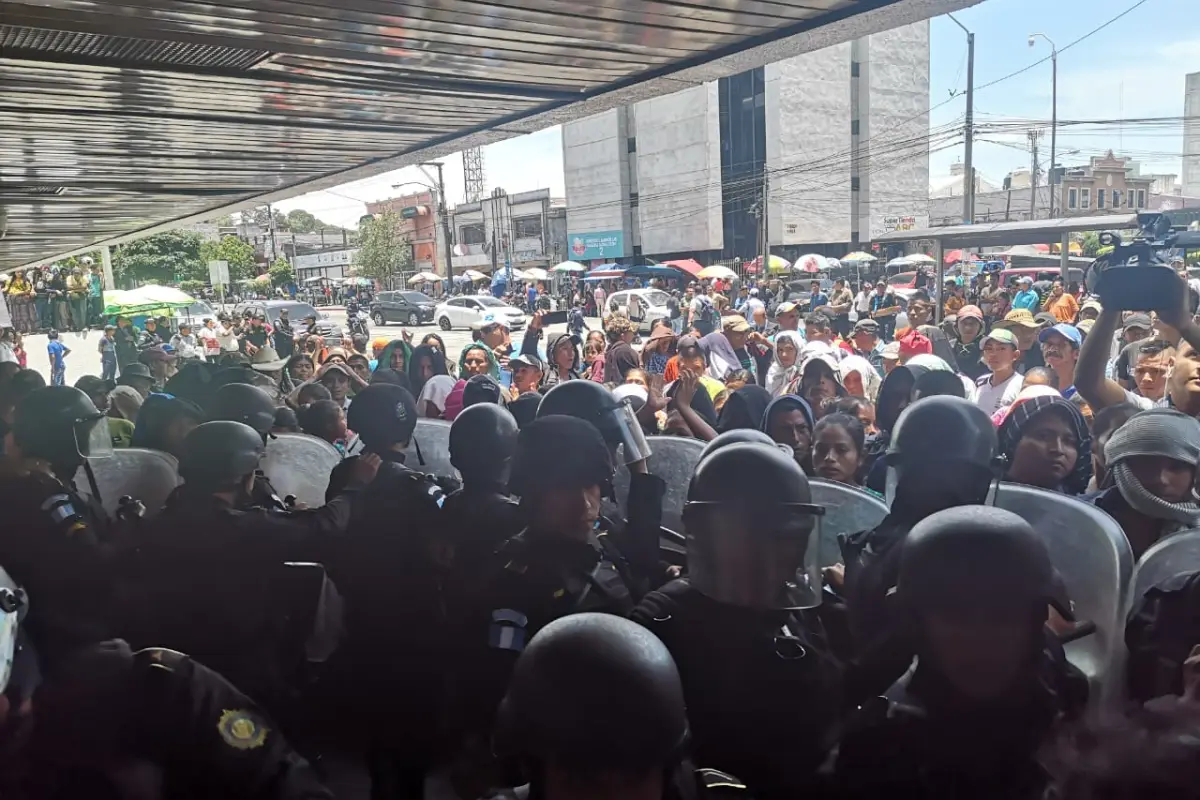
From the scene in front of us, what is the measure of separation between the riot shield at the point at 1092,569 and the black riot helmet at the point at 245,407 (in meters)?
3.28

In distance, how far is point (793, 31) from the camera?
3164 millimetres

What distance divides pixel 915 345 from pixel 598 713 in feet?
17.6

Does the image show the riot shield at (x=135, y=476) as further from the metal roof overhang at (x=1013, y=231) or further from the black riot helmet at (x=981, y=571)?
the metal roof overhang at (x=1013, y=231)

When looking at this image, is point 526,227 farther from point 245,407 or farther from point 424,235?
point 245,407

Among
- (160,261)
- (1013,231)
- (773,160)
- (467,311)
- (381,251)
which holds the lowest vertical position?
(467,311)

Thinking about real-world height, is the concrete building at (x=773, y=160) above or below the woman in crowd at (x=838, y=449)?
above

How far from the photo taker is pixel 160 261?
143 ft

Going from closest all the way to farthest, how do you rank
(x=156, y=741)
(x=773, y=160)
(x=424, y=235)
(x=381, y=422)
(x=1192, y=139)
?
(x=156, y=741) → (x=381, y=422) → (x=773, y=160) → (x=1192, y=139) → (x=424, y=235)

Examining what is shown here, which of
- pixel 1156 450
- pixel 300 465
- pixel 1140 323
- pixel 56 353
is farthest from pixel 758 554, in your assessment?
pixel 56 353

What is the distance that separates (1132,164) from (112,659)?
270 ft

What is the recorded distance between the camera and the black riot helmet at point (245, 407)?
4098 millimetres

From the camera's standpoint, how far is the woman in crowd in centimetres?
326

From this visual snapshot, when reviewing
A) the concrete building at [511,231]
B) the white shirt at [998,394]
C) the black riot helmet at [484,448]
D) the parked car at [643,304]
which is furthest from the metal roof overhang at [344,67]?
the concrete building at [511,231]

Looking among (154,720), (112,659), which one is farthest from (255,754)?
(112,659)
